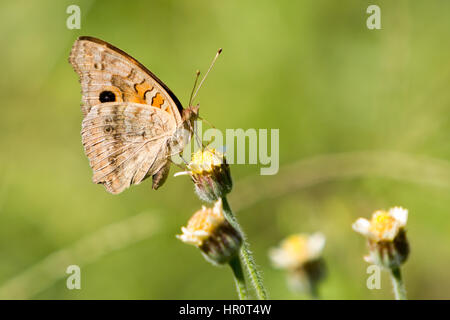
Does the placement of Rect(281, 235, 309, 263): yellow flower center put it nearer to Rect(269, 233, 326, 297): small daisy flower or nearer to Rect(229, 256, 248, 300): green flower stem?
Rect(269, 233, 326, 297): small daisy flower

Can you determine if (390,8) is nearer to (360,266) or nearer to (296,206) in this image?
(296,206)

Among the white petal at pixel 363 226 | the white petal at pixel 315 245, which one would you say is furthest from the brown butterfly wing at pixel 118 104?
the white petal at pixel 363 226

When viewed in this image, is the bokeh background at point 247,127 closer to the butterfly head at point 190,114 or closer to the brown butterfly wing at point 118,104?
the brown butterfly wing at point 118,104

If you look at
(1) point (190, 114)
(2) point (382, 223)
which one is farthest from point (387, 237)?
(1) point (190, 114)

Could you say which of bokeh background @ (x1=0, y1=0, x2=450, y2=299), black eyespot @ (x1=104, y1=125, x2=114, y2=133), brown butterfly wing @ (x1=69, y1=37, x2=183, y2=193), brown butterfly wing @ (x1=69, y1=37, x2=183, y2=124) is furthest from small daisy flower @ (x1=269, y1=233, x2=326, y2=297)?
black eyespot @ (x1=104, y1=125, x2=114, y2=133)
